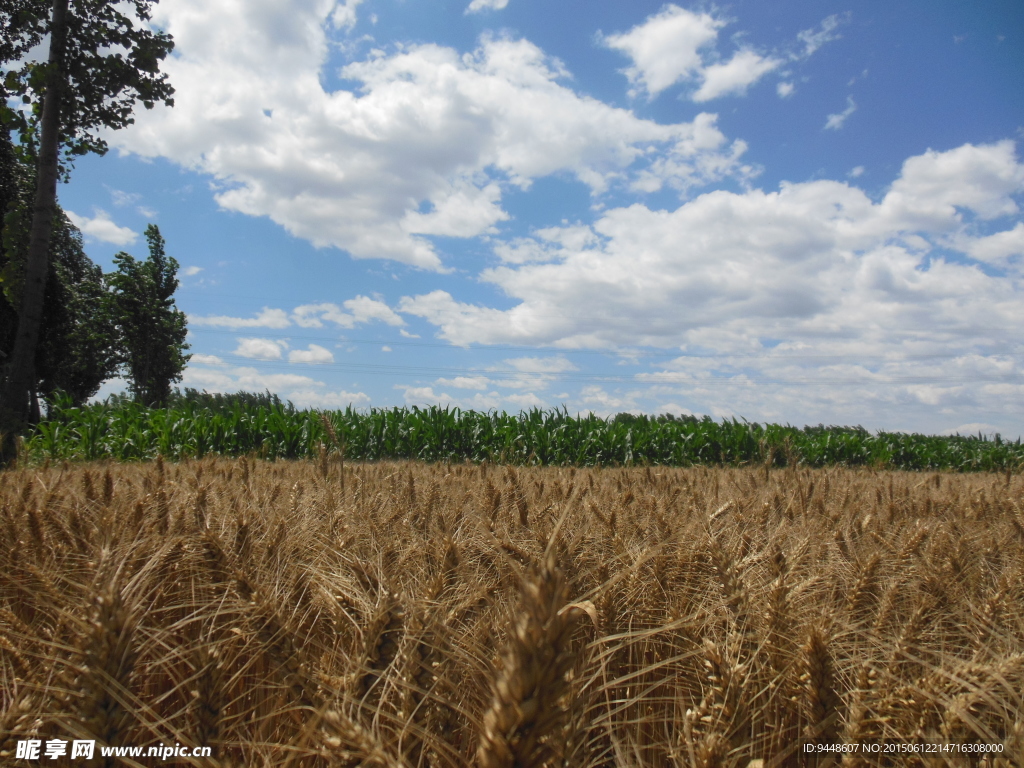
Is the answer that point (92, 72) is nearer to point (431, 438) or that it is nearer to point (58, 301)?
point (431, 438)

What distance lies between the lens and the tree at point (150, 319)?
120ft

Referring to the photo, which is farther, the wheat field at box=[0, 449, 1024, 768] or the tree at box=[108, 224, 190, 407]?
the tree at box=[108, 224, 190, 407]

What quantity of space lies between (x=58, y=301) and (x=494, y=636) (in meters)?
33.6

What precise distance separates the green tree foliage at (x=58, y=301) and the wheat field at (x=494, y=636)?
12943 millimetres

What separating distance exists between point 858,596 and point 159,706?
216 cm

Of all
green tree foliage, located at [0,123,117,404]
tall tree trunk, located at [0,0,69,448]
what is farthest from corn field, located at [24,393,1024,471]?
green tree foliage, located at [0,123,117,404]

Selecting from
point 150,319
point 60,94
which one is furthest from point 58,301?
point 60,94

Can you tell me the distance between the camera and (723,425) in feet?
60.6

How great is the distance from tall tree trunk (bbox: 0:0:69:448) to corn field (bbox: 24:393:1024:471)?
0.95m

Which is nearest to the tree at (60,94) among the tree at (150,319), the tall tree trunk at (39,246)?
the tall tree trunk at (39,246)

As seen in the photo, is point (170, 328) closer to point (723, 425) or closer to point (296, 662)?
point (723, 425)

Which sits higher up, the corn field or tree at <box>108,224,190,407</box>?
tree at <box>108,224,190,407</box>

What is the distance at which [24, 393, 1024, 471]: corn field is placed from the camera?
1168 centimetres

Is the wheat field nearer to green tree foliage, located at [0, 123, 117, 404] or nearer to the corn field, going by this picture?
the corn field
